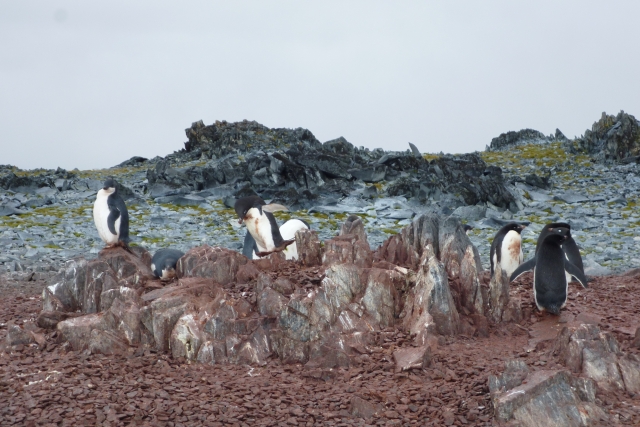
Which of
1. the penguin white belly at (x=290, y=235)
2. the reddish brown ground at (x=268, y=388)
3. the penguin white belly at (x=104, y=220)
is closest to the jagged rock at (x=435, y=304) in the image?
the reddish brown ground at (x=268, y=388)

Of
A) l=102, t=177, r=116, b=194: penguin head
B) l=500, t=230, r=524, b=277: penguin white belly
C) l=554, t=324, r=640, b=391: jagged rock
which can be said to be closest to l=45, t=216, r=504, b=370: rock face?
l=554, t=324, r=640, b=391: jagged rock

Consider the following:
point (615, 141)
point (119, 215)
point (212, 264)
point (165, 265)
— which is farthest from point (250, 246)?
point (615, 141)

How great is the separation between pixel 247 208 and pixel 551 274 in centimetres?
633

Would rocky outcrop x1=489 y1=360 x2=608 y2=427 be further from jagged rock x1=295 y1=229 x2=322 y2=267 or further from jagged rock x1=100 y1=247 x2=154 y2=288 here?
jagged rock x1=100 y1=247 x2=154 y2=288

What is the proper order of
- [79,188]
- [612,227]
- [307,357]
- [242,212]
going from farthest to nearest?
A: 1. [79,188]
2. [612,227]
3. [242,212]
4. [307,357]

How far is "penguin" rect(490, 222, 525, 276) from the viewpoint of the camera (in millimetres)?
14198

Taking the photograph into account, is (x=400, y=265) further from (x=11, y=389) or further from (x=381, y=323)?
(x=11, y=389)

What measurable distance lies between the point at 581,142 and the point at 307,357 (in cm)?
3626

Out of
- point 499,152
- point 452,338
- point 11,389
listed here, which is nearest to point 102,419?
point 11,389

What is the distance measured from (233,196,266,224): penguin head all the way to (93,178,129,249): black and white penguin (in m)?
2.21

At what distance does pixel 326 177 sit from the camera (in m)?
32.1

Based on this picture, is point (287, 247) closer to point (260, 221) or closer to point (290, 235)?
point (290, 235)

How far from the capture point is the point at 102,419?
7.15m

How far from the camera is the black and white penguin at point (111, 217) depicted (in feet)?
42.3
